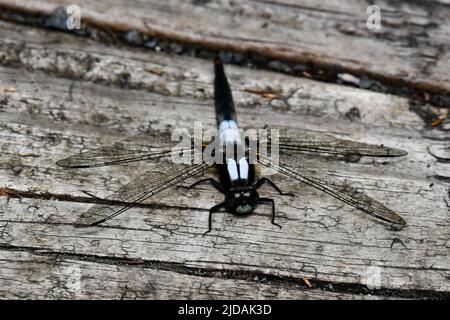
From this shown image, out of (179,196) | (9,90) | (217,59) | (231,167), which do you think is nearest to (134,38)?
(217,59)

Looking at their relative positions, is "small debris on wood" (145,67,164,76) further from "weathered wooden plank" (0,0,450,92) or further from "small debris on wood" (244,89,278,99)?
"small debris on wood" (244,89,278,99)

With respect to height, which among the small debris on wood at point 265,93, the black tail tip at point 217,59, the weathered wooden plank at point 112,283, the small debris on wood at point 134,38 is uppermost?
the small debris on wood at point 134,38

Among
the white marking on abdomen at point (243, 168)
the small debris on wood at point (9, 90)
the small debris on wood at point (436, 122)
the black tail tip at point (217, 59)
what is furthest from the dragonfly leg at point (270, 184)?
the small debris on wood at point (9, 90)

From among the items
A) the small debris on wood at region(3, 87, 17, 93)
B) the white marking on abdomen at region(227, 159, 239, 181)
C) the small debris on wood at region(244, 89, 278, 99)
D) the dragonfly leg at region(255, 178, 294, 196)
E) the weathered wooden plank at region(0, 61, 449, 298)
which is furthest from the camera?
the small debris on wood at region(244, 89, 278, 99)

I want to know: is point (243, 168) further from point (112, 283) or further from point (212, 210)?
point (112, 283)

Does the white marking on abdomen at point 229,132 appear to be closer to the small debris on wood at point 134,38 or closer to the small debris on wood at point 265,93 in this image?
the small debris on wood at point 265,93

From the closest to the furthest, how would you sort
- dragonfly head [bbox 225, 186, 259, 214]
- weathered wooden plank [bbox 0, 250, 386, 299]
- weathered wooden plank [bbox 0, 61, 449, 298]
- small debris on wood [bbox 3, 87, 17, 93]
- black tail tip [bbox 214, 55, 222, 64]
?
weathered wooden plank [bbox 0, 250, 386, 299]
weathered wooden plank [bbox 0, 61, 449, 298]
dragonfly head [bbox 225, 186, 259, 214]
small debris on wood [bbox 3, 87, 17, 93]
black tail tip [bbox 214, 55, 222, 64]

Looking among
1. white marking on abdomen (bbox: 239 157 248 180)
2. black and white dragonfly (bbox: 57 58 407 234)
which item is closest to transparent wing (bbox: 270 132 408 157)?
black and white dragonfly (bbox: 57 58 407 234)

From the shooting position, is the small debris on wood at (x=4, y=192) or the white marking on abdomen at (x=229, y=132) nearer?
the small debris on wood at (x=4, y=192)
